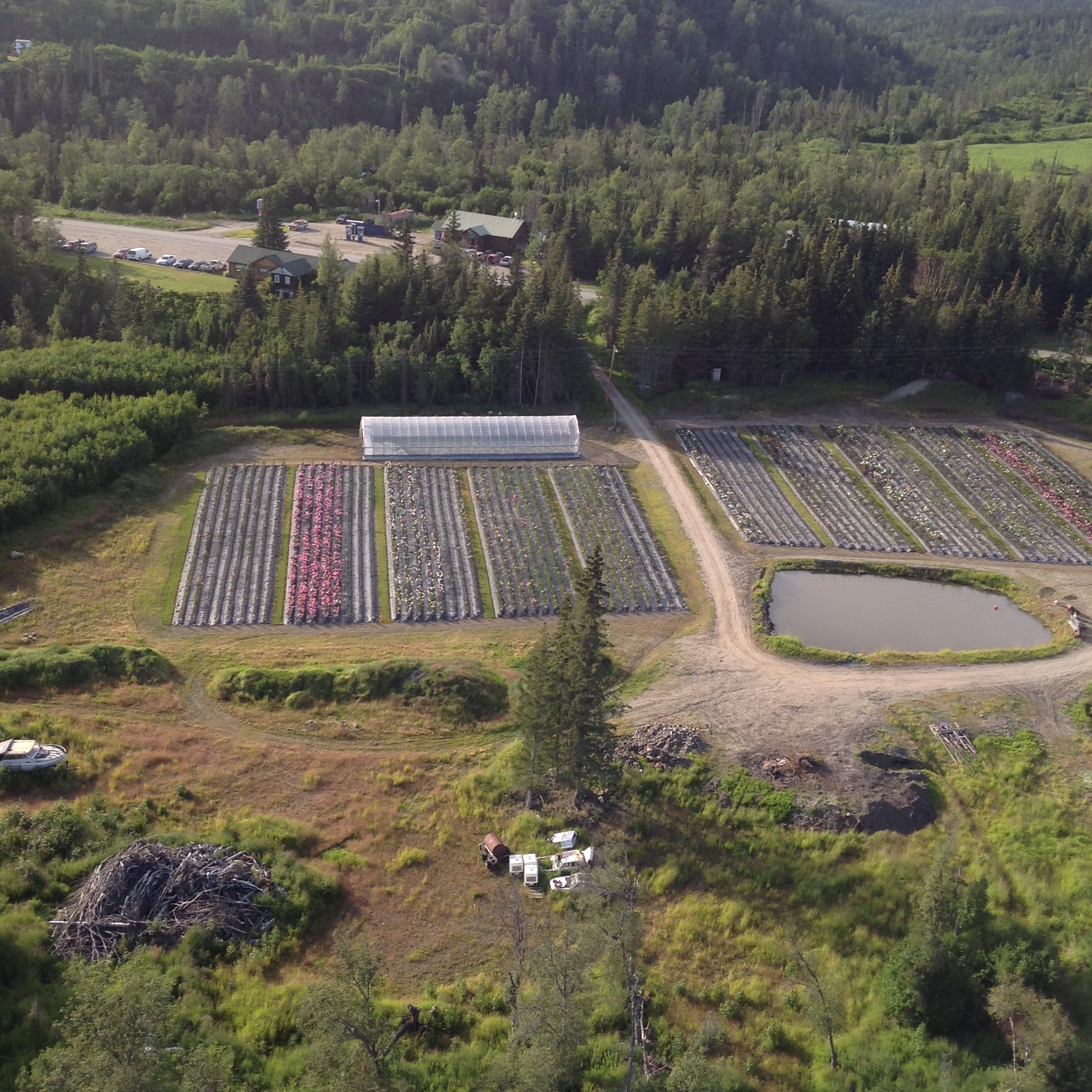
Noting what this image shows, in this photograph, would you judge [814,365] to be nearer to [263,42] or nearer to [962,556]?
[962,556]

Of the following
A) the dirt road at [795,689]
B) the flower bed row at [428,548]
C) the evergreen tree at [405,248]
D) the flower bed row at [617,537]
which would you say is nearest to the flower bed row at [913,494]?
the dirt road at [795,689]

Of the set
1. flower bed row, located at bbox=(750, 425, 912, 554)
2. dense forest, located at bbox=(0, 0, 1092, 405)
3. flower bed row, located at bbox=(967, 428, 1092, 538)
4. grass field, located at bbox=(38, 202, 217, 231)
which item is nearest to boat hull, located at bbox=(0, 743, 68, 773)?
dense forest, located at bbox=(0, 0, 1092, 405)

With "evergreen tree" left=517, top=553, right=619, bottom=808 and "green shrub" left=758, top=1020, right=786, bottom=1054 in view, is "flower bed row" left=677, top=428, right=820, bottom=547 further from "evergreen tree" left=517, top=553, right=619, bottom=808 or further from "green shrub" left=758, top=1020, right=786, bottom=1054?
"green shrub" left=758, top=1020, right=786, bottom=1054

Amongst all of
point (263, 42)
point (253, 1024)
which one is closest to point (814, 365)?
point (253, 1024)

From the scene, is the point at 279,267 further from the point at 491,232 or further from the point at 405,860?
the point at 405,860

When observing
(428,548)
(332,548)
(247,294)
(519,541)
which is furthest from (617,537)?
(247,294)

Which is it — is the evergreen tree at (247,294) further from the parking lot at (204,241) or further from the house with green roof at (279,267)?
the parking lot at (204,241)
